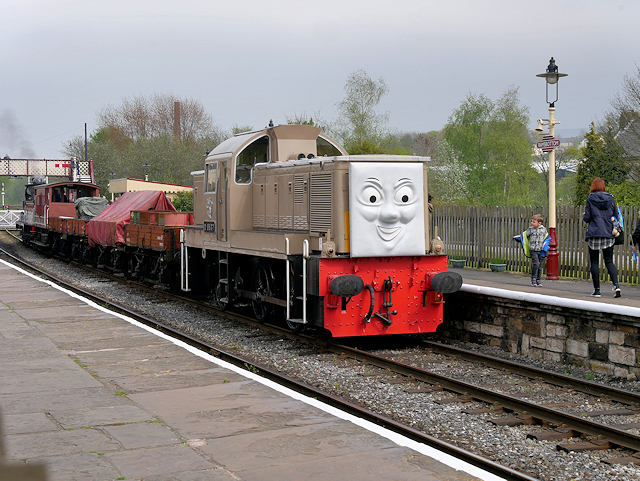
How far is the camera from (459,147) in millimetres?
53250

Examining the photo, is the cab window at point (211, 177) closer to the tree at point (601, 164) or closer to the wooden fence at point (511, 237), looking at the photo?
the wooden fence at point (511, 237)

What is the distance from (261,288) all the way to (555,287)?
5.64m

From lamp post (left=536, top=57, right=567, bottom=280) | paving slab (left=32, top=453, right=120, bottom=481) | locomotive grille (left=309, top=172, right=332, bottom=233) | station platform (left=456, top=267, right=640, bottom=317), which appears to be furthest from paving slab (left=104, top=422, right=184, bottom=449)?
lamp post (left=536, top=57, right=567, bottom=280)

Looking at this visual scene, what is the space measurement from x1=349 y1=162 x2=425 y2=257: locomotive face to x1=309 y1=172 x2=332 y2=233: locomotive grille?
0.42 metres

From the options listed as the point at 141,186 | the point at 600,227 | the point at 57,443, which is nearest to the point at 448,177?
the point at 141,186

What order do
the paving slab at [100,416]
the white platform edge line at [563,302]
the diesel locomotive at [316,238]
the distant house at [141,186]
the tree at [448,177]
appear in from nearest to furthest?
the paving slab at [100,416], the white platform edge line at [563,302], the diesel locomotive at [316,238], the distant house at [141,186], the tree at [448,177]

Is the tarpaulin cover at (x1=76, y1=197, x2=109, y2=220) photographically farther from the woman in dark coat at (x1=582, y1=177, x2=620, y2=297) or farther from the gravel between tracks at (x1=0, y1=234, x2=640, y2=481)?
the woman in dark coat at (x1=582, y1=177, x2=620, y2=297)

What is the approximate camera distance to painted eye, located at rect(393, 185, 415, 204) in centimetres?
1024

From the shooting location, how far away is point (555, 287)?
1332 centimetres

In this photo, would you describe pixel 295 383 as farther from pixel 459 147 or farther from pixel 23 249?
pixel 459 147

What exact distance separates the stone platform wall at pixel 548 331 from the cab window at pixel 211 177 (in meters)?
4.71

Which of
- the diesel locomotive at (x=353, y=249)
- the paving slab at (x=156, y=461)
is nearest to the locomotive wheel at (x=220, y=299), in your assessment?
the diesel locomotive at (x=353, y=249)

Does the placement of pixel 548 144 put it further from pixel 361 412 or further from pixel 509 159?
pixel 509 159

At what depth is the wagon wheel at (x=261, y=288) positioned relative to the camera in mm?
11453
